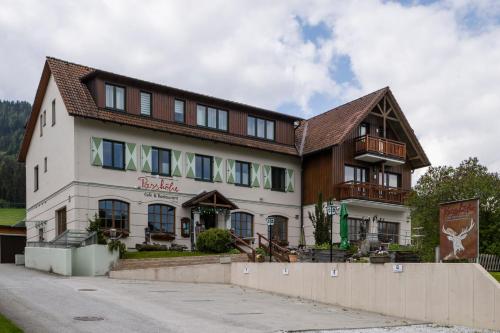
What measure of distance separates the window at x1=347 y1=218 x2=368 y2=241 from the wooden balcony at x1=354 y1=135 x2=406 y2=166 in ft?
11.5

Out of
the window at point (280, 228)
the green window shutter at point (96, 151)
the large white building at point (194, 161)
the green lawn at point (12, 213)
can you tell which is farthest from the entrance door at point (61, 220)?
the green lawn at point (12, 213)

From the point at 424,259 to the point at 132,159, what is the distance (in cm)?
1468

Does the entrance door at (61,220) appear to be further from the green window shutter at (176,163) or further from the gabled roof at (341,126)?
the gabled roof at (341,126)

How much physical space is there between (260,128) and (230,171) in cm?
338

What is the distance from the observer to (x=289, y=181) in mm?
34906

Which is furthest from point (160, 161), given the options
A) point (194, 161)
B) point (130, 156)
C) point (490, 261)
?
point (490, 261)

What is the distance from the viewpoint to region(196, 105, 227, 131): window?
31.9 m

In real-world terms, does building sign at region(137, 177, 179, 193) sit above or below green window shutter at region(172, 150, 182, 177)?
below

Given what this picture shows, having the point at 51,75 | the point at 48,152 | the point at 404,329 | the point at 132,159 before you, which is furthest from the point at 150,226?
the point at 404,329

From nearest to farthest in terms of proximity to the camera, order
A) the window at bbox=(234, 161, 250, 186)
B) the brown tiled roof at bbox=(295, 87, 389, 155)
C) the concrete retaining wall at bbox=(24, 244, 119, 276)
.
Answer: the concrete retaining wall at bbox=(24, 244, 119, 276) < the window at bbox=(234, 161, 250, 186) < the brown tiled roof at bbox=(295, 87, 389, 155)

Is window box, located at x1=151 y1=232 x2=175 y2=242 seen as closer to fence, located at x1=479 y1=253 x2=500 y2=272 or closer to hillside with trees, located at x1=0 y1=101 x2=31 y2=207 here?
fence, located at x1=479 y1=253 x2=500 y2=272

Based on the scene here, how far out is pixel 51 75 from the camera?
30.6m

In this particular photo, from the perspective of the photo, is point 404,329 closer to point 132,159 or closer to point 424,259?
point 424,259

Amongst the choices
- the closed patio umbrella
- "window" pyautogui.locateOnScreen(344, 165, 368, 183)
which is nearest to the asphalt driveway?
the closed patio umbrella
